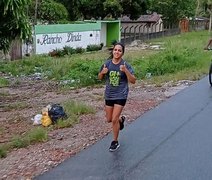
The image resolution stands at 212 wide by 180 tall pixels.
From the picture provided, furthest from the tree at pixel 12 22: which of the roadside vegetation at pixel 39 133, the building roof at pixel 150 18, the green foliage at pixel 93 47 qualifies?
the building roof at pixel 150 18

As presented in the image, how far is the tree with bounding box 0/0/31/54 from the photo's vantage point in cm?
1217

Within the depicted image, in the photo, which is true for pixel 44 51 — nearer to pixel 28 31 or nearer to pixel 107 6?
pixel 107 6

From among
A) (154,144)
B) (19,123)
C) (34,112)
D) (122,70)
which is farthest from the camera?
(34,112)

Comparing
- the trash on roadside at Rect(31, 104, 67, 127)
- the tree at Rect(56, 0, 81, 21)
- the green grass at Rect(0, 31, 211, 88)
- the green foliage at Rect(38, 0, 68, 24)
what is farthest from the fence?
the trash on roadside at Rect(31, 104, 67, 127)

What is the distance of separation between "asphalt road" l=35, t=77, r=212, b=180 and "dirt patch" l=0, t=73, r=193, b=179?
35 centimetres

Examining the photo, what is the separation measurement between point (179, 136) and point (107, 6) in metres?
39.5

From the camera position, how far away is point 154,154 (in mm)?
6816

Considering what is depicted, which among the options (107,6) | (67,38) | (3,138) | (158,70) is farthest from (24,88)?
(107,6)

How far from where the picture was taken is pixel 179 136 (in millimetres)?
7934

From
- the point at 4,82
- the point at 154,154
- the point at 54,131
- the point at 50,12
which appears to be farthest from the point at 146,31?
the point at 154,154

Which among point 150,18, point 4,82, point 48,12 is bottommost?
point 4,82

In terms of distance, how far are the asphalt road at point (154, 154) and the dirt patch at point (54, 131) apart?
0.35m

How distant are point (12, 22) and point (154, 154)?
25.3 ft

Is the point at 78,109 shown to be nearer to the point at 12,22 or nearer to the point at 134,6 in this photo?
the point at 12,22
